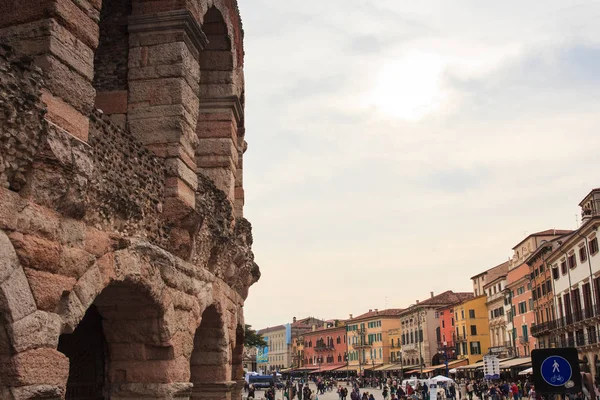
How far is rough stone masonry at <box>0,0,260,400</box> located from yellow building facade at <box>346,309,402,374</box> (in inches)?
2879

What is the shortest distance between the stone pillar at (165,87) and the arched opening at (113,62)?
0.14 m

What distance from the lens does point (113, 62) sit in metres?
8.76

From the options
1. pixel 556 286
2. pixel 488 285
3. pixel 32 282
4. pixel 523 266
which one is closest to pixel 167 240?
pixel 32 282

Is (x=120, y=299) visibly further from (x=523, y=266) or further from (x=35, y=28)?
(x=523, y=266)

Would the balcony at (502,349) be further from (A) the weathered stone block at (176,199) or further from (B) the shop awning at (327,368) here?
(A) the weathered stone block at (176,199)

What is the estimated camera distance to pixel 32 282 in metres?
5.04

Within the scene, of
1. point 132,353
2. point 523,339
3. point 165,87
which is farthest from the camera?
point 523,339

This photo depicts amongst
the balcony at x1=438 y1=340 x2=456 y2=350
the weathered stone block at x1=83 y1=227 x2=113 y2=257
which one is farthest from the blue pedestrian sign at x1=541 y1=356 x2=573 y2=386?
the balcony at x1=438 y1=340 x2=456 y2=350

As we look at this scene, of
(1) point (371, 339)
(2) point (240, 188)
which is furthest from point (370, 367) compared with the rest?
(2) point (240, 188)

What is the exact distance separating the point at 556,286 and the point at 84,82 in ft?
133

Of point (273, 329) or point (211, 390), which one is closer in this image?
point (211, 390)

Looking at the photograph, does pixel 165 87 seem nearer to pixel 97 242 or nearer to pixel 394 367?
pixel 97 242

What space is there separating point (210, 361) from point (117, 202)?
4304 mm

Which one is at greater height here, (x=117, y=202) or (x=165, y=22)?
(x=165, y=22)
